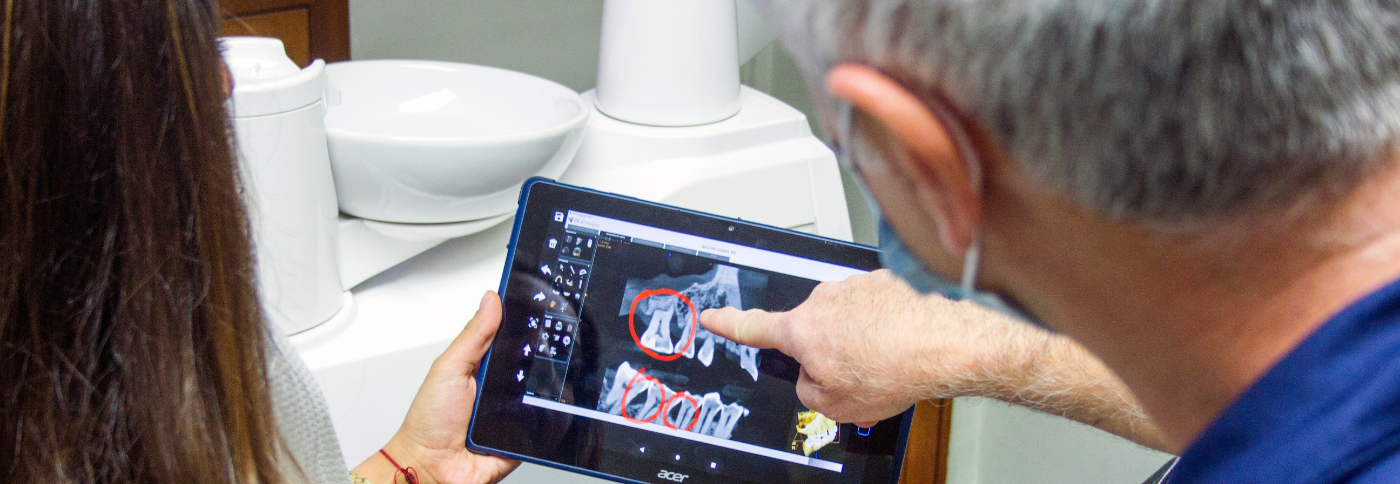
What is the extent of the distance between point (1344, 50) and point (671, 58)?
0.83 meters

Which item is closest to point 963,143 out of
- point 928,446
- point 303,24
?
point 303,24

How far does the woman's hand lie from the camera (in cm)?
78

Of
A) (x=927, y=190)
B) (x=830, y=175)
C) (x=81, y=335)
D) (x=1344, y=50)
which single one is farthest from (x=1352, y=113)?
(x=830, y=175)

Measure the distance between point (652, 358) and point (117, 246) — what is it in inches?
18.0

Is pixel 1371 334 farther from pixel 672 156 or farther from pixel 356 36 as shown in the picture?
pixel 356 36

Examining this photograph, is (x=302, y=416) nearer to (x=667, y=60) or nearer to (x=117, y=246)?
(x=117, y=246)

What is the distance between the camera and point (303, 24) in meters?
1.11

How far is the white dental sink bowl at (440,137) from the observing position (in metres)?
0.79

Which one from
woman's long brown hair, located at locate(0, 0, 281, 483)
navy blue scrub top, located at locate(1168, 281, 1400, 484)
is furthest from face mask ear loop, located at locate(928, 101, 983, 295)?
woman's long brown hair, located at locate(0, 0, 281, 483)

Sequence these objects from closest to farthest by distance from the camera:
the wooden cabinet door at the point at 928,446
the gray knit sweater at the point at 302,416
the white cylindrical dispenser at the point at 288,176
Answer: the gray knit sweater at the point at 302,416 < the white cylindrical dispenser at the point at 288,176 < the wooden cabinet door at the point at 928,446

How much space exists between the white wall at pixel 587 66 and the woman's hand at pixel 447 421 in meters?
0.15

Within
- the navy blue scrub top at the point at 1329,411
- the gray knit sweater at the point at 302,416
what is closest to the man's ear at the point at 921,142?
the navy blue scrub top at the point at 1329,411

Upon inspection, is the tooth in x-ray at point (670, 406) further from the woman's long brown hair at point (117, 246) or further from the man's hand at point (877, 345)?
the woman's long brown hair at point (117, 246)

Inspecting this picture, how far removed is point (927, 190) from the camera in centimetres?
34
